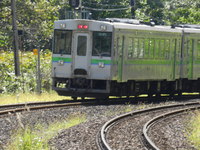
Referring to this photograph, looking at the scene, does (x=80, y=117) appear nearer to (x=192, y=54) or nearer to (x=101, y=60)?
(x=101, y=60)

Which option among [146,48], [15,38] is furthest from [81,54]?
[15,38]

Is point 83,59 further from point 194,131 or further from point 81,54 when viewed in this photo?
point 194,131

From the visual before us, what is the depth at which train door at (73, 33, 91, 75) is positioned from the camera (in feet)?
58.2

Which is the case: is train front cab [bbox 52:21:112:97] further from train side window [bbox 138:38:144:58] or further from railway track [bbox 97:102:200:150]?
railway track [bbox 97:102:200:150]

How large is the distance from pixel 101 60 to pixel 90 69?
1.62ft

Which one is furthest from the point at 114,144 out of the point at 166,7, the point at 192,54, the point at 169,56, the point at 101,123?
the point at 166,7

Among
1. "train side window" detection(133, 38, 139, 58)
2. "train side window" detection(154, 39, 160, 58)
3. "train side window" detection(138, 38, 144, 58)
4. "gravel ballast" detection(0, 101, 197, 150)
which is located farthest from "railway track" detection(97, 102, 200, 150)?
"train side window" detection(154, 39, 160, 58)

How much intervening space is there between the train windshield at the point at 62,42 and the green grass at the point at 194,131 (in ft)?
18.6

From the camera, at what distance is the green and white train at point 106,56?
57.8 feet

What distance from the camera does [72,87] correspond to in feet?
58.9

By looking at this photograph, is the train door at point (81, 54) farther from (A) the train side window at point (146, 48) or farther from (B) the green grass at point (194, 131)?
(B) the green grass at point (194, 131)

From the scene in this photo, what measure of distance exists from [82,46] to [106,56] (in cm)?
92

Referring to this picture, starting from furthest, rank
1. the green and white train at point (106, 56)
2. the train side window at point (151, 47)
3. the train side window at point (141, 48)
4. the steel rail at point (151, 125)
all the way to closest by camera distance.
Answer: the train side window at point (151, 47) < the train side window at point (141, 48) < the green and white train at point (106, 56) < the steel rail at point (151, 125)

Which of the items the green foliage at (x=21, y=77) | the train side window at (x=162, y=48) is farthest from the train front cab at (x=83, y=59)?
the green foliage at (x=21, y=77)
